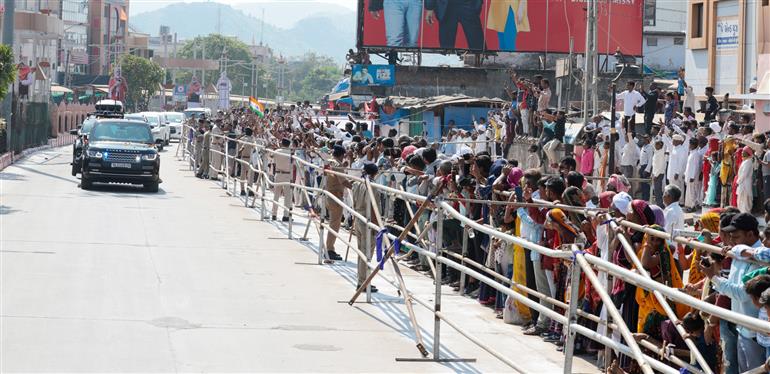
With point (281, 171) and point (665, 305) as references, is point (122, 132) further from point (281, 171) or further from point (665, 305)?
point (665, 305)

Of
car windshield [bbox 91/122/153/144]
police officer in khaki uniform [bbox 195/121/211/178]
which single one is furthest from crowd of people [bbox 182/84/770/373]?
police officer in khaki uniform [bbox 195/121/211/178]

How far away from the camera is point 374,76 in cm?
5341

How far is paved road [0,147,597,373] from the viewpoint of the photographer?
928 cm

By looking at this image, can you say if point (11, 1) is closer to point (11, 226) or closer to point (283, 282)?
point (11, 226)

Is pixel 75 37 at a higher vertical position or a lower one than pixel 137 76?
higher

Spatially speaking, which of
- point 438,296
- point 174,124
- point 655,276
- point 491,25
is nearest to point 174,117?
point 174,124

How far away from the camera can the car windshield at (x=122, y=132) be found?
92.3 feet

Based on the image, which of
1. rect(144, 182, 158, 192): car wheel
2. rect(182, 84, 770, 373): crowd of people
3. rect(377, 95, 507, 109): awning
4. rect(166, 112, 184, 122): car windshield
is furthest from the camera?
rect(166, 112, 184, 122): car windshield

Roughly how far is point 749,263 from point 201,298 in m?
6.53

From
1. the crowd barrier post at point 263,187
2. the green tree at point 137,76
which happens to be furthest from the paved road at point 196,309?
the green tree at point 137,76

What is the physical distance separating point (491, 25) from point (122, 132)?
29251mm

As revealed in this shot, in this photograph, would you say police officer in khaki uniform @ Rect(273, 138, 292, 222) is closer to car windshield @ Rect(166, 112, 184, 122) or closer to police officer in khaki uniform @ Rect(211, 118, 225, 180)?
police officer in khaki uniform @ Rect(211, 118, 225, 180)

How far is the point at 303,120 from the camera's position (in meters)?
31.7

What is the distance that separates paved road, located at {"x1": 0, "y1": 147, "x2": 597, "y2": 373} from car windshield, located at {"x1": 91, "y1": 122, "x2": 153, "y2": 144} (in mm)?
8740
